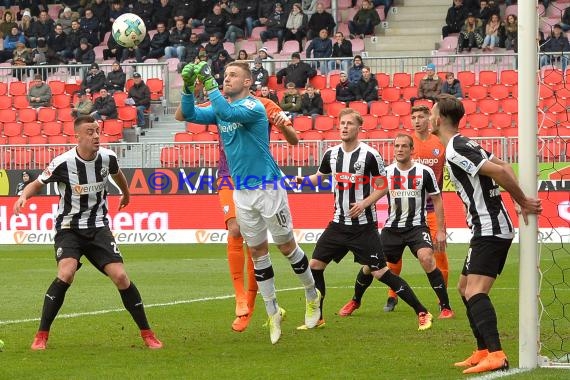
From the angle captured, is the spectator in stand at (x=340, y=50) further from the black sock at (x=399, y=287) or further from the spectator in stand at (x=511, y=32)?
the black sock at (x=399, y=287)

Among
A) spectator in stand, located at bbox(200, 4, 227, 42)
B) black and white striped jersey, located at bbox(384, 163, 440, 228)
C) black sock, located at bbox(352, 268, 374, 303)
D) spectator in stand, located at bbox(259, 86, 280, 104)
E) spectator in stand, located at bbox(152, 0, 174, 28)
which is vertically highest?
spectator in stand, located at bbox(152, 0, 174, 28)

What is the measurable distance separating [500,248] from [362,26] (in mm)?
23953

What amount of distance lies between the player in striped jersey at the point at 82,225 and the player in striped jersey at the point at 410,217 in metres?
A: 3.09

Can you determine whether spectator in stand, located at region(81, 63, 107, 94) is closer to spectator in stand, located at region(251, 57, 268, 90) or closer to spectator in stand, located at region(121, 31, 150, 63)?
spectator in stand, located at region(121, 31, 150, 63)

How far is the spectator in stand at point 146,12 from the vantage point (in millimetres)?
33469

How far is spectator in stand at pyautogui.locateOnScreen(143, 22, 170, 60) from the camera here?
105 ft

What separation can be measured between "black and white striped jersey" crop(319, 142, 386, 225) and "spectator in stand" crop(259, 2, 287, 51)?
2102 centimetres

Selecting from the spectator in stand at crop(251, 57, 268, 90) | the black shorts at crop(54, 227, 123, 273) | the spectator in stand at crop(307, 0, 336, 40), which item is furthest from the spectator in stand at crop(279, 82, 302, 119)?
the black shorts at crop(54, 227, 123, 273)

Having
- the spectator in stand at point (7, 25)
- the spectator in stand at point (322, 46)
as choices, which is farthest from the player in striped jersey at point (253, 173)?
the spectator in stand at point (7, 25)

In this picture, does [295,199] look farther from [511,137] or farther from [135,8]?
[135,8]

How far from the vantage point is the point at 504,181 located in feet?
25.0

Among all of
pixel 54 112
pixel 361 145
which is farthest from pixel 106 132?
pixel 361 145

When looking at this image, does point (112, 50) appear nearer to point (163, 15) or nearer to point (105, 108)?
point (163, 15)

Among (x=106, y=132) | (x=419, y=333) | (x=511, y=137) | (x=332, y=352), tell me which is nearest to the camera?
(x=332, y=352)
